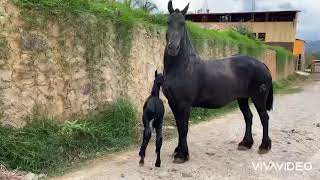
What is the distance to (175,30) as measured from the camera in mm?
5918

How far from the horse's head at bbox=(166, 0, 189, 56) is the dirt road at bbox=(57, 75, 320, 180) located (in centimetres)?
157

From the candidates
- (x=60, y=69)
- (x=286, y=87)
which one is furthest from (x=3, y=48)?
(x=286, y=87)

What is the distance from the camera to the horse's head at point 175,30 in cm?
582

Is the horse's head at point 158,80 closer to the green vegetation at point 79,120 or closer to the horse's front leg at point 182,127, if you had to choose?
the horse's front leg at point 182,127

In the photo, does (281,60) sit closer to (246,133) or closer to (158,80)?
(246,133)

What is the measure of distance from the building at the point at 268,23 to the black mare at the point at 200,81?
103 feet

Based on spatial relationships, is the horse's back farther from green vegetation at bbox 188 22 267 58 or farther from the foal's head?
green vegetation at bbox 188 22 267 58

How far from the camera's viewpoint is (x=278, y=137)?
28.2 feet

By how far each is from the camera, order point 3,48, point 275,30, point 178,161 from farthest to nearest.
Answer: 1. point 275,30
2. point 178,161
3. point 3,48

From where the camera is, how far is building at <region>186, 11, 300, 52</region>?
1524 inches

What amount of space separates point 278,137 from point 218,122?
2.16 meters

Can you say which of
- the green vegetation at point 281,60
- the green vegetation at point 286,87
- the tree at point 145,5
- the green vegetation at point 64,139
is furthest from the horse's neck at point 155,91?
the green vegetation at point 281,60

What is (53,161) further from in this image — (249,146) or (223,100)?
(249,146)

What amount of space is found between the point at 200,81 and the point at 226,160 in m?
1.22
